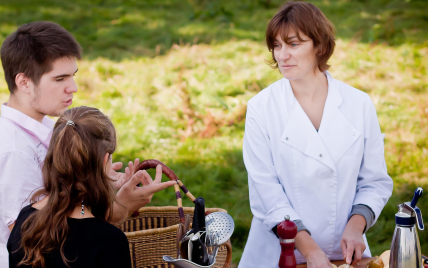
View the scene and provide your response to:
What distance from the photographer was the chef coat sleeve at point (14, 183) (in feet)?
5.64

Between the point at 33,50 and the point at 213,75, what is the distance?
15.5 feet

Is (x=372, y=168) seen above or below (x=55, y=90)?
below

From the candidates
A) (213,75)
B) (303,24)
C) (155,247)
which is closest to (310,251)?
(155,247)

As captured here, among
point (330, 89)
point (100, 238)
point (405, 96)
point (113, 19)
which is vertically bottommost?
point (405, 96)

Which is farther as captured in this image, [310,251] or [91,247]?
[310,251]

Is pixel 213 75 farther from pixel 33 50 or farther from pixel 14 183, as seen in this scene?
pixel 14 183

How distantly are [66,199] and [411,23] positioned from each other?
8.08 m

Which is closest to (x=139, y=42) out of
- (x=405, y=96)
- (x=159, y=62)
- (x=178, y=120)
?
(x=159, y=62)

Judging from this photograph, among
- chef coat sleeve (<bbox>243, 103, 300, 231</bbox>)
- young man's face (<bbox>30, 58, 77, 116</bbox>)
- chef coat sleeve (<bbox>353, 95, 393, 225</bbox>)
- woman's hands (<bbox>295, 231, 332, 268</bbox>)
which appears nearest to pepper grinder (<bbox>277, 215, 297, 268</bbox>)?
woman's hands (<bbox>295, 231, 332, 268</bbox>)

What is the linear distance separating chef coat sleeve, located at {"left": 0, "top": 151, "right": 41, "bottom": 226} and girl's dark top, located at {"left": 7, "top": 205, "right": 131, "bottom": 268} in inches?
8.6

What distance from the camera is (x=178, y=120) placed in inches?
224

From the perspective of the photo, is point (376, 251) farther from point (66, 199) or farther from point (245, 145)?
point (66, 199)

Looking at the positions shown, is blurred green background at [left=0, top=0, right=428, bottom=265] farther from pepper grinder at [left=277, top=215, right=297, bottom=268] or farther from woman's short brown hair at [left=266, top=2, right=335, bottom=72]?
woman's short brown hair at [left=266, top=2, right=335, bottom=72]

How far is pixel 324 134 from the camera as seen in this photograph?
2051 millimetres
